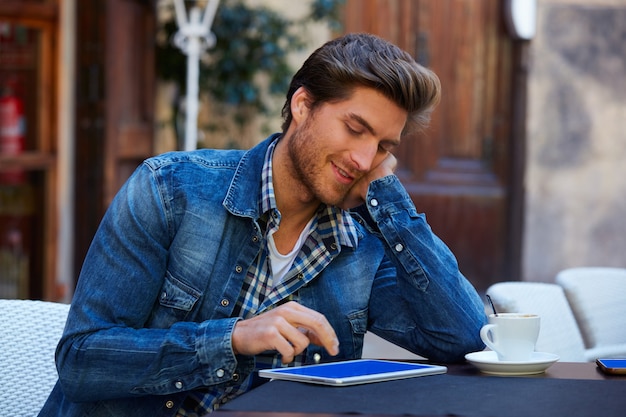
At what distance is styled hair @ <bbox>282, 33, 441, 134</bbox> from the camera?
2.45m

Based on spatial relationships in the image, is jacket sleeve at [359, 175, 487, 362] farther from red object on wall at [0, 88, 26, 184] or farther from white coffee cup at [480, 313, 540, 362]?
red object on wall at [0, 88, 26, 184]

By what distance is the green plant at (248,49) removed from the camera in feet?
23.2

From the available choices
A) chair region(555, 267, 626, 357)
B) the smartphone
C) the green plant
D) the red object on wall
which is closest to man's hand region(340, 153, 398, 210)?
the smartphone

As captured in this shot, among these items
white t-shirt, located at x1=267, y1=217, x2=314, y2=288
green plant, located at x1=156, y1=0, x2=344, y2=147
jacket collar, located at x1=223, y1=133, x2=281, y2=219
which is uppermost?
green plant, located at x1=156, y1=0, x2=344, y2=147

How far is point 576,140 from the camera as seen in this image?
24.0 feet

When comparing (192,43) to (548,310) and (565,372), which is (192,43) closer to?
(548,310)

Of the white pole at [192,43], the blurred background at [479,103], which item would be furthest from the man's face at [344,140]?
→ the blurred background at [479,103]

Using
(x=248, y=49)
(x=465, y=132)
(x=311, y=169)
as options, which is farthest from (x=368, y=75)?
(x=465, y=132)

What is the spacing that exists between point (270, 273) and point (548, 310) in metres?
1.06

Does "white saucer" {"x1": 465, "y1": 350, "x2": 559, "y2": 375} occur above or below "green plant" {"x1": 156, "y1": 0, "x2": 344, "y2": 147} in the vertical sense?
below

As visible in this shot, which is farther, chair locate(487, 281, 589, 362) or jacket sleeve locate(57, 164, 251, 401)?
chair locate(487, 281, 589, 362)

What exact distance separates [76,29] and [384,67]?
12.2ft

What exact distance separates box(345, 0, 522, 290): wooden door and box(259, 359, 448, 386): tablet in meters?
5.31

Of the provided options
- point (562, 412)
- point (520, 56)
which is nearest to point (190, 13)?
point (520, 56)
